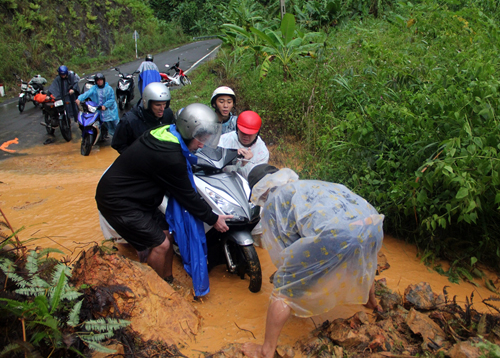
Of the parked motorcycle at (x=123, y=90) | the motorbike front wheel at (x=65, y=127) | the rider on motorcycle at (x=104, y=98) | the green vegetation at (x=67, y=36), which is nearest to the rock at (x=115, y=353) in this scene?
the rider on motorcycle at (x=104, y=98)

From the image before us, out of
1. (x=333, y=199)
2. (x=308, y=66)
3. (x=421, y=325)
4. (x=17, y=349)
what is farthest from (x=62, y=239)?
(x=308, y=66)

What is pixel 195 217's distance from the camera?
333cm

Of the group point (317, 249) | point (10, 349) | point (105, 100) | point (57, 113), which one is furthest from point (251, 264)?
point (57, 113)

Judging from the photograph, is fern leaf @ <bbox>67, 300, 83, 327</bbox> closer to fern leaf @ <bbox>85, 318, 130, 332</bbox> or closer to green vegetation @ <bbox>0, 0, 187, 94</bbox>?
fern leaf @ <bbox>85, 318, 130, 332</bbox>

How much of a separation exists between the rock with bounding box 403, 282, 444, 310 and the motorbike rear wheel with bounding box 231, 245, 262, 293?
49.4 inches

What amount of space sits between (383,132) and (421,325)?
2.29 meters

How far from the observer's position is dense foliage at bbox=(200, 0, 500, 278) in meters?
3.31

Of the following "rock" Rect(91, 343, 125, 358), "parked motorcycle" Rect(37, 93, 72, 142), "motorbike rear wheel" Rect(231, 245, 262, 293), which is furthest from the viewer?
"parked motorcycle" Rect(37, 93, 72, 142)

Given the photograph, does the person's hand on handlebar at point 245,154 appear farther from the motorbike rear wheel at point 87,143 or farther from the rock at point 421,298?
the motorbike rear wheel at point 87,143

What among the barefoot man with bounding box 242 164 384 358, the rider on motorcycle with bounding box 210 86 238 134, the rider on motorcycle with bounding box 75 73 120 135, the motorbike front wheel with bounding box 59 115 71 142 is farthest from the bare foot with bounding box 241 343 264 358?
the motorbike front wheel with bounding box 59 115 71 142

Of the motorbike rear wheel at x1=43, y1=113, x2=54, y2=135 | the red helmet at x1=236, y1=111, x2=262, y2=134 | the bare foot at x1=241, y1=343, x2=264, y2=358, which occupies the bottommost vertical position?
the motorbike rear wheel at x1=43, y1=113, x2=54, y2=135

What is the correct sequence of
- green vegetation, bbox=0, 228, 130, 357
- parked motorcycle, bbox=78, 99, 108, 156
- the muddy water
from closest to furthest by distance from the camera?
green vegetation, bbox=0, 228, 130, 357 → the muddy water → parked motorcycle, bbox=78, 99, 108, 156

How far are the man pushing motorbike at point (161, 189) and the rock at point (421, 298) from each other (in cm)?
162

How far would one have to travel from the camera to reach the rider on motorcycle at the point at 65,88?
8.49 metres
